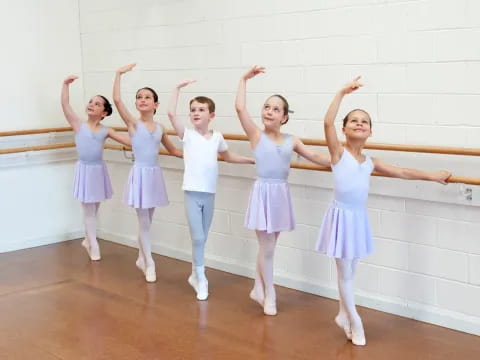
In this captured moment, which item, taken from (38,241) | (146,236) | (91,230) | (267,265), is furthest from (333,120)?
(38,241)

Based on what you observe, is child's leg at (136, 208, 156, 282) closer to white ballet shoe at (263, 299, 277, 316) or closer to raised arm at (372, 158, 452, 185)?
white ballet shoe at (263, 299, 277, 316)

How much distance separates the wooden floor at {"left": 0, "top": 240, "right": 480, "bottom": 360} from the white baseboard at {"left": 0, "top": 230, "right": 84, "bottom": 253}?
652 millimetres

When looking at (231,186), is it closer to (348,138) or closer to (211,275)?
(211,275)

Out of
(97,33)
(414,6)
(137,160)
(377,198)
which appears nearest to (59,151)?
(97,33)

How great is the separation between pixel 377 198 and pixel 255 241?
1020mm

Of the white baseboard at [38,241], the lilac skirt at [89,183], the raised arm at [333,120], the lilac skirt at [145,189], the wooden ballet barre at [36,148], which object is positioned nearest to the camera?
the raised arm at [333,120]

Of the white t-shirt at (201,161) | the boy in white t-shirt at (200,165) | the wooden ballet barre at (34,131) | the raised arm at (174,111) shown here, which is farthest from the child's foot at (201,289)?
the wooden ballet barre at (34,131)

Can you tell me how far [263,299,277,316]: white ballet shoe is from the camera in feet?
13.0

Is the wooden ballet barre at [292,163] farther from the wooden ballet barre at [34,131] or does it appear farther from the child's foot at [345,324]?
the child's foot at [345,324]

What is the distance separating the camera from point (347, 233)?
345 centimetres

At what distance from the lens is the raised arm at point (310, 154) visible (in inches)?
151

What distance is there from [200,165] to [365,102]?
101cm

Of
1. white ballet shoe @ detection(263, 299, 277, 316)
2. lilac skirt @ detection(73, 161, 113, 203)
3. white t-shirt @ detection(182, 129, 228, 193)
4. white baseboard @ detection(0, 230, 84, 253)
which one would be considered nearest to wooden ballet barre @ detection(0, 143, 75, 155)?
lilac skirt @ detection(73, 161, 113, 203)

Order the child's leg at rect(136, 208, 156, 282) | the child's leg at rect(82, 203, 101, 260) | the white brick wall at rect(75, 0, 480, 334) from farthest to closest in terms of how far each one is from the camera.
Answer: the child's leg at rect(82, 203, 101, 260) → the child's leg at rect(136, 208, 156, 282) → the white brick wall at rect(75, 0, 480, 334)
